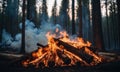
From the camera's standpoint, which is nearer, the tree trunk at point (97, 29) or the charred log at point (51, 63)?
the charred log at point (51, 63)

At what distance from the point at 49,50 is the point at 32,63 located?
120cm

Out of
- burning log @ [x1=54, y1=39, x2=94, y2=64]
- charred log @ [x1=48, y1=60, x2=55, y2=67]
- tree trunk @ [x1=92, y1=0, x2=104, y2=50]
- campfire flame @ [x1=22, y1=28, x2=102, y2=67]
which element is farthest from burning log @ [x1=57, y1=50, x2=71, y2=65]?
tree trunk @ [x1=92, y1=0, x2=104, y2=50]

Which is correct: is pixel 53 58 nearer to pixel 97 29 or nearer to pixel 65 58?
pixel 65 58

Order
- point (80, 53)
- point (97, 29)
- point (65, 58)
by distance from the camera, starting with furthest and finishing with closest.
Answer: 1. point (97, 29)
2. point (65, 58)
3. point (80, 53)

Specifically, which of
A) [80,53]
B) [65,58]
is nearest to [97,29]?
[80,53]

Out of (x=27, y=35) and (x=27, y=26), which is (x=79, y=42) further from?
(x=27, y=26)

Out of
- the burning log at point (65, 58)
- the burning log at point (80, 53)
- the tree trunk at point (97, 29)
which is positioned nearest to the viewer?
the burning log at point (80, 53)

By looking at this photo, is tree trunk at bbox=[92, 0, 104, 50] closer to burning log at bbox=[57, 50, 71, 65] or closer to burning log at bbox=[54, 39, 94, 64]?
burning log at bbox=[54, 39, 94, 64]

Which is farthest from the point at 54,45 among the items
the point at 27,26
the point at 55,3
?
the point at 55,3

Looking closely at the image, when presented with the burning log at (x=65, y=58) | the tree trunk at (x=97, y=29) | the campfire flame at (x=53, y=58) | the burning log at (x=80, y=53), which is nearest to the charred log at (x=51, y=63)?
the campfire flame at (x=53, y=58)

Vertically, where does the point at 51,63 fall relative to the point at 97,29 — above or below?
below

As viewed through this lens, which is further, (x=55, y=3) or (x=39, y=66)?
(x=55, y=3)

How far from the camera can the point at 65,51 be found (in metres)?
11.6

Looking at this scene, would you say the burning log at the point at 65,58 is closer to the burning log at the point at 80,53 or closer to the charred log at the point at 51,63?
the burning log at the point at 80,53
